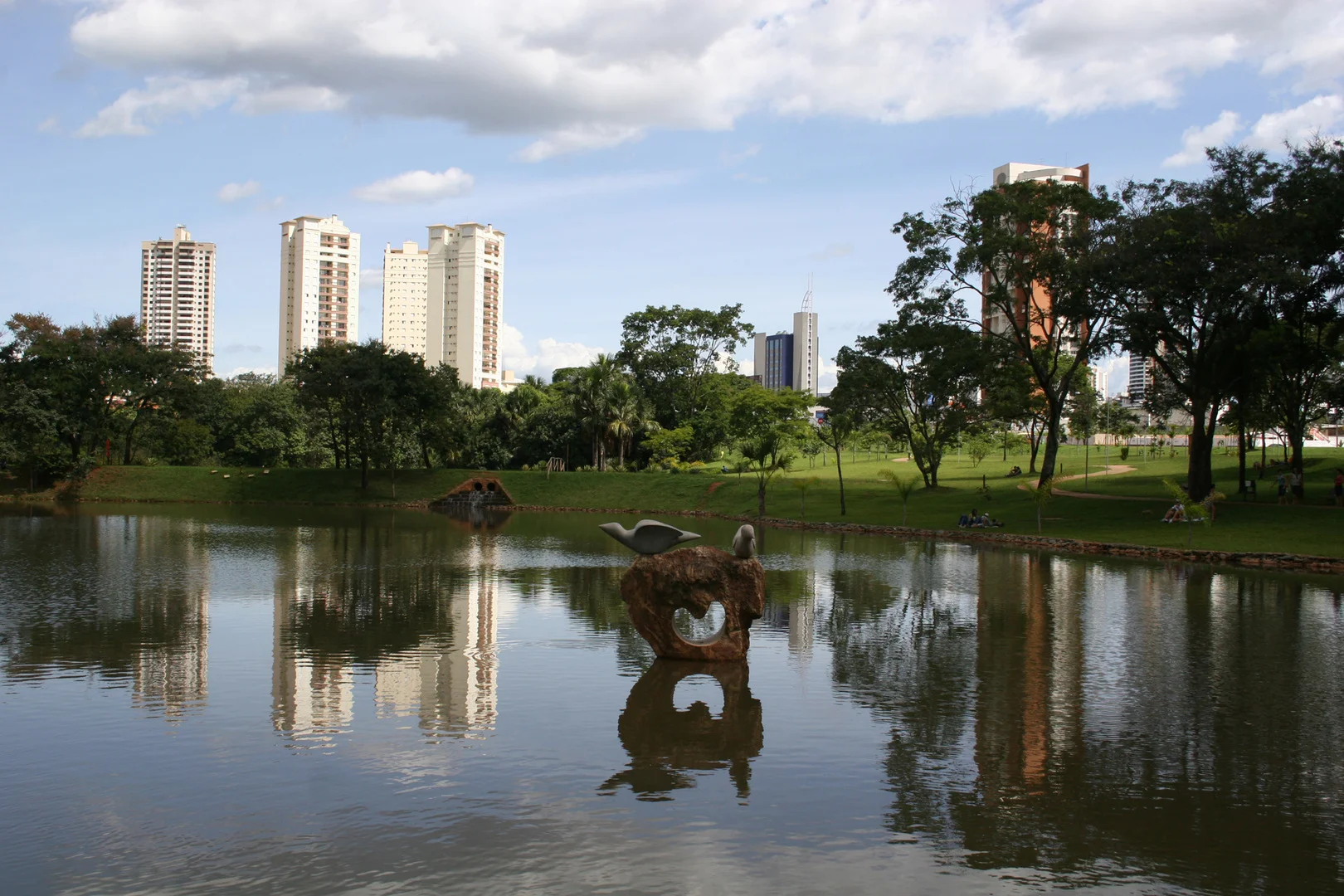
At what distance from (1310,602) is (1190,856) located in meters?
18.1

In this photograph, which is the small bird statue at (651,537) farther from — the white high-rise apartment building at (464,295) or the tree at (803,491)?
the white high-rise apartment building at (464,295)

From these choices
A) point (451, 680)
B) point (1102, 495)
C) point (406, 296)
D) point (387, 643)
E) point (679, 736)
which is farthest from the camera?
point (406, 296)

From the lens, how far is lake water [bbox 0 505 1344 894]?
8.10 meters

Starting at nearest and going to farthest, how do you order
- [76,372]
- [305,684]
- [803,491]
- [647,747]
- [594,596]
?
[647,747] < [305,684] < [594,596] < [803,491] < [76,372]

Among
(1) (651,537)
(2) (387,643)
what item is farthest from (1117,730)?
(2) (387,643)

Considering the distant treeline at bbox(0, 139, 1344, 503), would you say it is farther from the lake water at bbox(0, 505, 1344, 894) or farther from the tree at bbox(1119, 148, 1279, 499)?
the lake water at bbox(0, 505, 1344, 894)

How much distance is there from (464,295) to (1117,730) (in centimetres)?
16067

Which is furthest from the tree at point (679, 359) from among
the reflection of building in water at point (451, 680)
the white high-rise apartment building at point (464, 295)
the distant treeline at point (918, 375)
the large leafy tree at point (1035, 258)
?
the white high-rise apartment building at point (464, 295)

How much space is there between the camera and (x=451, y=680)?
14227 mm

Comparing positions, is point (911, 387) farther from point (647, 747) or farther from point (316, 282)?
point (316, 282)

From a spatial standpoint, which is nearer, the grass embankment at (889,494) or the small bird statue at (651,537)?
the small bird statue at (651,537)

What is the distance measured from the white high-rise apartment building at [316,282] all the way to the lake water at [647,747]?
154 meters

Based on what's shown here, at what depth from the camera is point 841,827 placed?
29.2 ft

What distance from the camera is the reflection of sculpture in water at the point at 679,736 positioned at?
10133 mm
